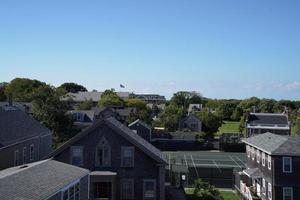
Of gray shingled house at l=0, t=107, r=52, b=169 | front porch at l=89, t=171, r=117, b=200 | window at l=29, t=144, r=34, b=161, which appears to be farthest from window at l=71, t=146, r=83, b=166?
window at l=29, t=144, r=34, b=161

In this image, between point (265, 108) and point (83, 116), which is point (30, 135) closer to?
point (83, 116)

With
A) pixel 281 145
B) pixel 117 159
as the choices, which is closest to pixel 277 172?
pixel 281 145

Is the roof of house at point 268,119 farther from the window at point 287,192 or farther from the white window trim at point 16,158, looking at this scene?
the white window trim at point 16,158

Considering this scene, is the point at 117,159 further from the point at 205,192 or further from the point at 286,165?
the point at 286,165

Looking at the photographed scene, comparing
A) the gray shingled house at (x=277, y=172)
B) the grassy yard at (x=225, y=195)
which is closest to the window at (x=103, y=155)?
the grassy yard at (x=225, y=195)

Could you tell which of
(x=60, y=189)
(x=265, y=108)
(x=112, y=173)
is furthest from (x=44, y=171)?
(x=265, y=108)

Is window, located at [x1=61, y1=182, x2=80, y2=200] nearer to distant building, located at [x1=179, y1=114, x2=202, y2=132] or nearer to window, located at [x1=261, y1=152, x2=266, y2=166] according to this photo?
window, located at [x1=261, y1=152, x2=266, y2=166]
